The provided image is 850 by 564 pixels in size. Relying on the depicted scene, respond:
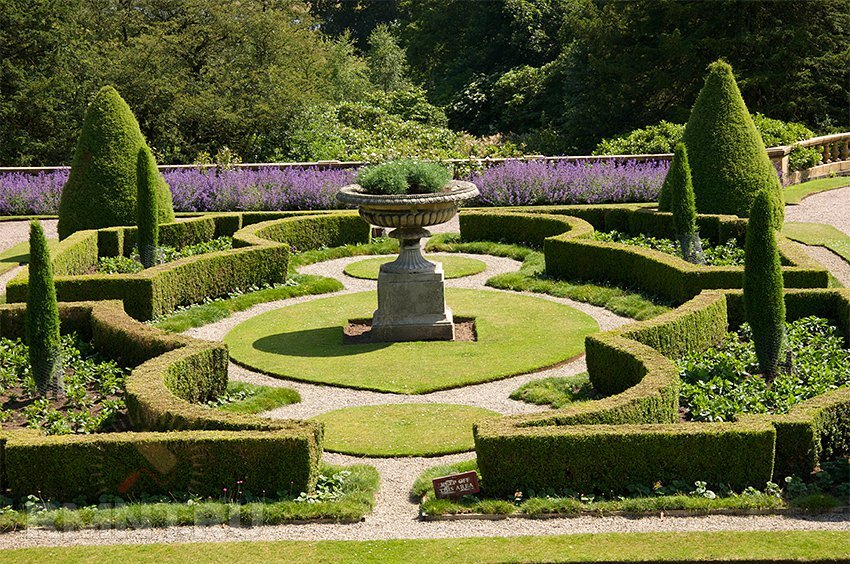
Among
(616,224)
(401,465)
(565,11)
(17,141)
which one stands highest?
(565,11)

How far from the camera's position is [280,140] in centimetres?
3622

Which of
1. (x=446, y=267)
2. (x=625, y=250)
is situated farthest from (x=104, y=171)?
(x=625, y=250)

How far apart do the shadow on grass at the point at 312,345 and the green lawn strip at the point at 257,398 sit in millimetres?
1701

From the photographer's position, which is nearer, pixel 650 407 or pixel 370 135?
pixel 650 407

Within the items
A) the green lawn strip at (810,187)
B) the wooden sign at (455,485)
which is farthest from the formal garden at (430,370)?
the green lawn strip at (810,187)

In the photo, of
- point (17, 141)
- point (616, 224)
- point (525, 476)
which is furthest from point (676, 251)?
point (17, 141)

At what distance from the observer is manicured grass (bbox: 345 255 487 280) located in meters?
21.3

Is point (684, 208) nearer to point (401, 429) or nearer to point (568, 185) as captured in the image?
point (568, 185)

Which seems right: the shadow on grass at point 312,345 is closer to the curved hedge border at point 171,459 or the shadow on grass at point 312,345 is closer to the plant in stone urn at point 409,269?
the plant in stone urn at point 409,269

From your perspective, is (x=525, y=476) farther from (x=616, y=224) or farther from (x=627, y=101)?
(x=627, y=101)

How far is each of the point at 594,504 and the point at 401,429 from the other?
310cm

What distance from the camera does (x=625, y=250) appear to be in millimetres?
19312

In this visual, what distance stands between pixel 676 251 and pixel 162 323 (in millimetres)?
8819

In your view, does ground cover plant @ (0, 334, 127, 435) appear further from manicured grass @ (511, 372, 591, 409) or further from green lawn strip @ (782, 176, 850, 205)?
green lawn strip @ (782, 176, 850, 205)
